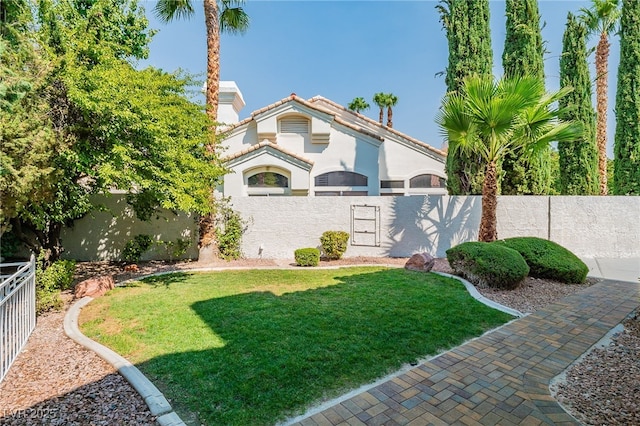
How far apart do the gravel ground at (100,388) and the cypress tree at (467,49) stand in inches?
359

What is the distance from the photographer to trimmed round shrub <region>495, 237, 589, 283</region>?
9000 mm

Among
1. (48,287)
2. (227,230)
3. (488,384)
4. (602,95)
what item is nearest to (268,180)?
(227,230)

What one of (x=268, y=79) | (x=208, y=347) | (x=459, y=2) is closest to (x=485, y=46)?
(x=459, y=2)

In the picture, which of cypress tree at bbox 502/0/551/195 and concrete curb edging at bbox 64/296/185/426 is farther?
cypress tree at bbox 502/0/551/195

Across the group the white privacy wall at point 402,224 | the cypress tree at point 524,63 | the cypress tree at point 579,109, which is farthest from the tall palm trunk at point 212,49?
the cypress tree at point 579,109

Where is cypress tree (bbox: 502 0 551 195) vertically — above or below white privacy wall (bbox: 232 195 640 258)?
above

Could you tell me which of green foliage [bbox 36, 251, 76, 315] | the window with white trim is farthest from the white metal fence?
the window with white trim

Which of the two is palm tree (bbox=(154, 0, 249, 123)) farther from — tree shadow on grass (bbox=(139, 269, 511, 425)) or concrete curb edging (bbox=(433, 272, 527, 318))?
concrete curb edging (bbox=(433, 272, 527, 318))

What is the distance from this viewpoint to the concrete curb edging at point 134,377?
3.38m

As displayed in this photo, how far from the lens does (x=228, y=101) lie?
67.5 ft

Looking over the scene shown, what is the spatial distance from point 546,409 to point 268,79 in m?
20.4

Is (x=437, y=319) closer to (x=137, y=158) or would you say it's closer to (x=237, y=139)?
(x=137, y=158)

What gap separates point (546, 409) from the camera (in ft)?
11.6

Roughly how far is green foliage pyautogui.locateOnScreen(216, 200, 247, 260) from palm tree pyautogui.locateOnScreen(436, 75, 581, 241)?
899cm
